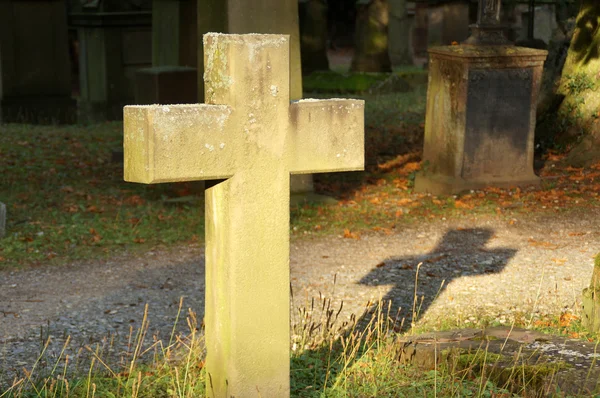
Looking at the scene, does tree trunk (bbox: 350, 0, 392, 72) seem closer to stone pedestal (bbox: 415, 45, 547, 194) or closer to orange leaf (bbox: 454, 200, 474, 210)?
stone pedestal (bbox: 415, 45, 547, 194)

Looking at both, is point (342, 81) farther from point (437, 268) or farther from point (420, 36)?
point (420, 36)

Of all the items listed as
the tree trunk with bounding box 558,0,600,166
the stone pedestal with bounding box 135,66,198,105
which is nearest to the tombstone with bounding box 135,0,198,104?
the stone pedestal with bounding box 135,66,198,105

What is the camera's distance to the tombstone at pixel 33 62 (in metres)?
15.8

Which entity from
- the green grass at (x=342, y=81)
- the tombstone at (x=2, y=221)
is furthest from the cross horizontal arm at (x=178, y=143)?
the green grass at (x=342, y=81)

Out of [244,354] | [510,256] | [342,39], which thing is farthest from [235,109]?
[342,39]

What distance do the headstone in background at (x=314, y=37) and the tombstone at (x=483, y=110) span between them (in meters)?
10.6

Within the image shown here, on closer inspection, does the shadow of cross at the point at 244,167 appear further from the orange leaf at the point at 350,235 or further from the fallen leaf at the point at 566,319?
the orange leaf at the point at 350,235

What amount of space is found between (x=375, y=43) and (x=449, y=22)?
199cm

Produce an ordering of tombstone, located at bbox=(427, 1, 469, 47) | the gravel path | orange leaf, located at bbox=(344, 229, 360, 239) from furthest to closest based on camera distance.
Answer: tombstone, located at bbox=(427, 1, 469, 47), orange leaf, located at bbox=(344, 229, 360, 239), the gravel path

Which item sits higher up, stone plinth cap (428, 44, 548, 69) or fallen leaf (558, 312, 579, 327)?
stone plinth cap (428, 44, 548, 69)

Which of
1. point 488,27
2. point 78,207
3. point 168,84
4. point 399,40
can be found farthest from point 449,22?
point 78,207

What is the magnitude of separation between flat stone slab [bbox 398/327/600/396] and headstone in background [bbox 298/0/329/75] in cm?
1603

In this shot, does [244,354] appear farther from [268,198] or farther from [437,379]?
[437,379]

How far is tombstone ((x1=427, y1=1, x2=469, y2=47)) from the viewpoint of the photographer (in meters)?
21.9
